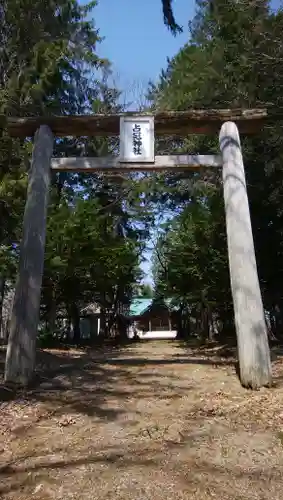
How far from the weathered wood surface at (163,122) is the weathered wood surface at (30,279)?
423 mm

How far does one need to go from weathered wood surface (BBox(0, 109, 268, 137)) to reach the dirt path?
4143mm

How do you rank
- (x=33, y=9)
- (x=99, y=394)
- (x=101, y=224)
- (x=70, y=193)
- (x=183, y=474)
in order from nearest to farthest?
(x=183, y=474)
(x=99, y=394)
(x=33, y=9)
(x=101, y=224)
(x=70, y=193)

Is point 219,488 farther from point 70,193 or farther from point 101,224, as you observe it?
point 70,193

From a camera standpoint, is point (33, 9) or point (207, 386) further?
point (33, 9)

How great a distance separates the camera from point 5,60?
41.2ft

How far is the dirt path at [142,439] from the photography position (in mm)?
2879

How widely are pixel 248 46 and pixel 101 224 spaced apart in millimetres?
9354

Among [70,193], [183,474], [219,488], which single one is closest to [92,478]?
[183,474]

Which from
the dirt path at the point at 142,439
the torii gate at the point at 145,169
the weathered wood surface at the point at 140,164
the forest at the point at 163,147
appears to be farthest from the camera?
the forest at the point at 163,147

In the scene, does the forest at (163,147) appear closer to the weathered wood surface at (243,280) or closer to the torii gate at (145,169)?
the torii gate at (145,169)

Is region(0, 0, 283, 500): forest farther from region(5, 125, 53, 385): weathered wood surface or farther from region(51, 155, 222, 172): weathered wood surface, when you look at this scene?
region(51, 155, 222, 172): weathered wood surface

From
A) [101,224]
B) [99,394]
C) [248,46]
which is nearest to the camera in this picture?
[99,394]

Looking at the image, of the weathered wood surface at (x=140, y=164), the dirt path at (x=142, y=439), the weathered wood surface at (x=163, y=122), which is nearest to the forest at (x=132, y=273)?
the dirt path at (x=142, y=439)

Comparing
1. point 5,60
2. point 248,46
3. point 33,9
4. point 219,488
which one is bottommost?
point 219,488
